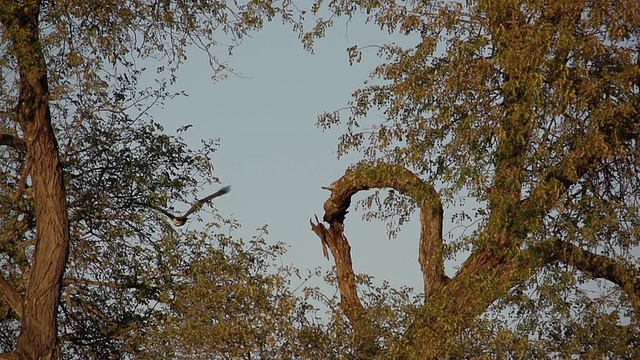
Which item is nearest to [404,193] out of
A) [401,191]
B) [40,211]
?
[401,191]

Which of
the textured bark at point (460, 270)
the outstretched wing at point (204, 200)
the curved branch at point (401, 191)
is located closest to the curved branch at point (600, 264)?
the textured bark at point (460, 270)

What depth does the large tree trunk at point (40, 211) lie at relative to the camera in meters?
12.0

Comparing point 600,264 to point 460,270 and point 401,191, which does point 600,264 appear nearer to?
point 460,270

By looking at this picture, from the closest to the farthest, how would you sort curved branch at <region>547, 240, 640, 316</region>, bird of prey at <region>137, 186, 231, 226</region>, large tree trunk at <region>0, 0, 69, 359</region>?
1. large tree trunk at <region>0, 0, 69, 359</region>
2. curved branch at <region>547, 240, 640, 316</region>
3. bird of prey at <region>137, 186, 231, 226</region>

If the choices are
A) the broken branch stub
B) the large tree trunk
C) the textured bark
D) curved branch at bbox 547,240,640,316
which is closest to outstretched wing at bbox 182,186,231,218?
the broken branch stub

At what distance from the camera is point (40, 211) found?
1224 centimetres

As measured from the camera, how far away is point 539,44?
41.9 ft

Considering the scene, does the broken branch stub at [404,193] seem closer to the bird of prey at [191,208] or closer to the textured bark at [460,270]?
the textured bark at [460,270]

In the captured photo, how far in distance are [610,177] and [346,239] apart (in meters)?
3.91

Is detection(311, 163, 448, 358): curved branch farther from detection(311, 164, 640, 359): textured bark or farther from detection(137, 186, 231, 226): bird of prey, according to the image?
detection(137, 186, 231, 226): bird of prey

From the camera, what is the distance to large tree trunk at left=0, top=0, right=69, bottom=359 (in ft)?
39.5

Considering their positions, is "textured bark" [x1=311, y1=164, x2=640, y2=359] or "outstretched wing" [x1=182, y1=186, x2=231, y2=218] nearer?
"textured bark" [x1=311, y1=164, x2=640, y2=359]

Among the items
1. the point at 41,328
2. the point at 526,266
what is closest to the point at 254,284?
the point at 41,328

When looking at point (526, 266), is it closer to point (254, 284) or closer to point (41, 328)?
point (254, 284)
